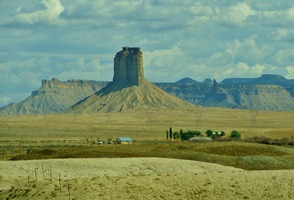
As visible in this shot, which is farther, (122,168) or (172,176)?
(122,168)

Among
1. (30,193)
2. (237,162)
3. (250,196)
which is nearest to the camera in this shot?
(250,196)

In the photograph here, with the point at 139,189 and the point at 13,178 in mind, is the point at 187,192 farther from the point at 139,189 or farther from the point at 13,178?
the point at 13,178

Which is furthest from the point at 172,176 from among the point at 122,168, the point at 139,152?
the point at 139,152

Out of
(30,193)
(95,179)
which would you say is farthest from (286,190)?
(30,193)

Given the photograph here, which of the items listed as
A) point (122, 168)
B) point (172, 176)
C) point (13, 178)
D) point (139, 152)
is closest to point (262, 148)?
point (139, 152)

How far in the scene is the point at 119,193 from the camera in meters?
45.1

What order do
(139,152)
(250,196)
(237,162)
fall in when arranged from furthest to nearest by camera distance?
(139,152), (237,162), (250,196)

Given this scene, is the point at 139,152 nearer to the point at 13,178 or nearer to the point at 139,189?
the point at 13,178

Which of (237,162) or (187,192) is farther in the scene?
(237,162)

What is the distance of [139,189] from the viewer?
45688 millimetres

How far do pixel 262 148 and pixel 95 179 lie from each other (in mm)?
46055

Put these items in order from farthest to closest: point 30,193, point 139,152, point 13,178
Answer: point 139,152 → point 13,178 → point 30,193

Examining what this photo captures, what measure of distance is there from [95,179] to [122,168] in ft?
53.3

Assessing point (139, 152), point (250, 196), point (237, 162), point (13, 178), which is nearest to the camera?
point (250, 196)
